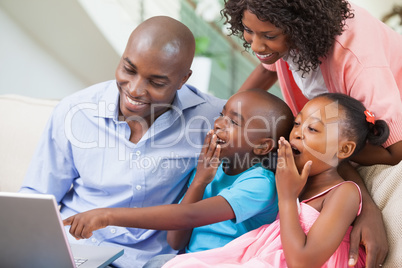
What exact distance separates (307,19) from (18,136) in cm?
114

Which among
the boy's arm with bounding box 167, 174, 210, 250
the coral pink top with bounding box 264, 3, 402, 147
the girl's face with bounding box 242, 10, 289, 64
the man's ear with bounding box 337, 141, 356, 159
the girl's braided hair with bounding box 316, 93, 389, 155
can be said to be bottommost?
the boy's arm with bounding box 167, 174, 210, 250

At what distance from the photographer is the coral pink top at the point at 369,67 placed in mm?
1354

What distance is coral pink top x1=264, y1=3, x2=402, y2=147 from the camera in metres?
1.35

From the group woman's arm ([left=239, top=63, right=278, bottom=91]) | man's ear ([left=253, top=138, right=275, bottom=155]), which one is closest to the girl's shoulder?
man's ear ([left=253, top=138, right=275, bottom=155])

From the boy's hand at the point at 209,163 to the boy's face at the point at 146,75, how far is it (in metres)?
0.19

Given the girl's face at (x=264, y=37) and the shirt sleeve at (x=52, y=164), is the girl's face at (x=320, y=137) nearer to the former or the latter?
the girl's face at (x=264, y=37)

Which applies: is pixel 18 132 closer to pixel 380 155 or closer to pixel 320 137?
pixel 320 137

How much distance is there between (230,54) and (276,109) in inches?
107

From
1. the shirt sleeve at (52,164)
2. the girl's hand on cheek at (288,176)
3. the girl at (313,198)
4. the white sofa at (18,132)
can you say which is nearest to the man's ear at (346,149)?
the girl at (313,198)

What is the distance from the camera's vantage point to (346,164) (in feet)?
4.79

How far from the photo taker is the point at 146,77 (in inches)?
56.1

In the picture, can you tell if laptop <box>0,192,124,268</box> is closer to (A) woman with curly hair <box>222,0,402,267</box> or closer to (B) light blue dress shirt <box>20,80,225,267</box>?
(B) light blue dress shirt <box>20,80,225,267</box>

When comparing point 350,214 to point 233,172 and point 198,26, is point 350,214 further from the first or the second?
point 198,26

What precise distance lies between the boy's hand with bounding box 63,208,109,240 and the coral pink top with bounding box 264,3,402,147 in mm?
788
